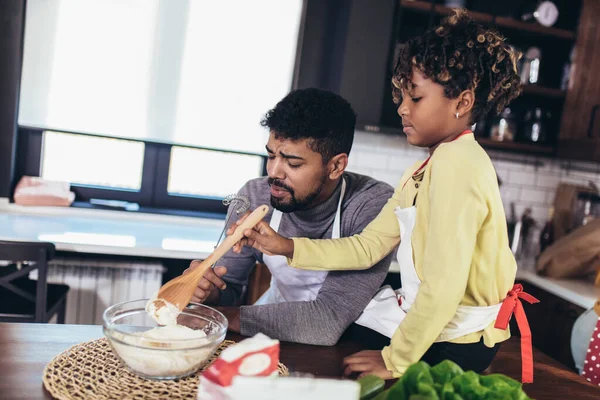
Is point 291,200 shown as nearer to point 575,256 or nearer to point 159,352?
point 159,352

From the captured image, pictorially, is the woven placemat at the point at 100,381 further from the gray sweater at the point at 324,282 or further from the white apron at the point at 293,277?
the white apron at the point at 293,277

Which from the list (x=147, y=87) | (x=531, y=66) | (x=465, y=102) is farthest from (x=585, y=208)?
(x=147, y=87)

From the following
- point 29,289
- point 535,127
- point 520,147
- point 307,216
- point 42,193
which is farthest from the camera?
point 535,127

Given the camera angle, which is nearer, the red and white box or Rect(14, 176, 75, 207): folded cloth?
the red and white box

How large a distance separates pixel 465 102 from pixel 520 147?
2176 millimetres

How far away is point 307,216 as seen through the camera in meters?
1.76

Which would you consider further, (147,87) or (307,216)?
(147,87)

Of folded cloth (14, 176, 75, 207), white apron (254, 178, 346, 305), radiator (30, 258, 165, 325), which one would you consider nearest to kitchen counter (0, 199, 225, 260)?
folded cloth (14, 176, 75, 207)

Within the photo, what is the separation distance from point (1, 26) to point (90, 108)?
1.86ft

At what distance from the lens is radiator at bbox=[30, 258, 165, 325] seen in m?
2.76

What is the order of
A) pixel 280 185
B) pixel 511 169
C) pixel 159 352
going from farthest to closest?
pixel 511 169, pixel 280 185, pixel 159 352

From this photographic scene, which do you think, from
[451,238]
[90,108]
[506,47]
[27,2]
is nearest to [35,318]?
[90,108]

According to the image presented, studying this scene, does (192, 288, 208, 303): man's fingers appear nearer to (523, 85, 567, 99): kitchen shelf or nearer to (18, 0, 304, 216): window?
(18, 0, 304, 216): window

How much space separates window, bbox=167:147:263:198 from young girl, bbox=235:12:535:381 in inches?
82.3
